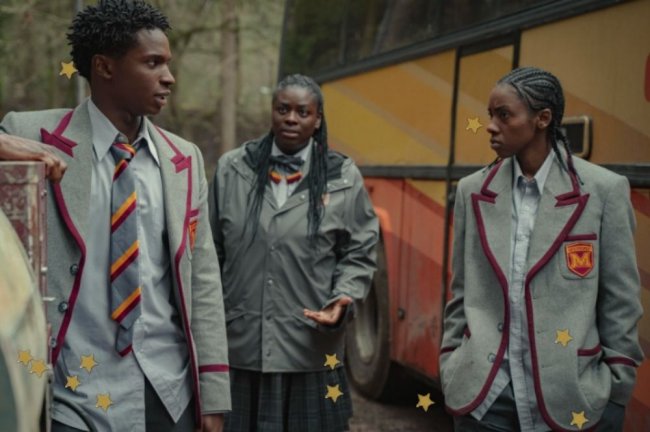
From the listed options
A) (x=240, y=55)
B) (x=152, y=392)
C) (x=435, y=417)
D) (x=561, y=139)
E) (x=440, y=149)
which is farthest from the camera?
(x=240, y=55)

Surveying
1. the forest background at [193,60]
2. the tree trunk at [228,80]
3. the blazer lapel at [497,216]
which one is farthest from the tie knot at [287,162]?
the tree trunk at [228,80]

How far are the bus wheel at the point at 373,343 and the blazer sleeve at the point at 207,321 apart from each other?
425 centimetres

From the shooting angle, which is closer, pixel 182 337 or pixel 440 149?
pixel 182 337

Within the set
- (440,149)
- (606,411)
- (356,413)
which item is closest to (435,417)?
(356,413)

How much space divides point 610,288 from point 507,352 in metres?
0.35

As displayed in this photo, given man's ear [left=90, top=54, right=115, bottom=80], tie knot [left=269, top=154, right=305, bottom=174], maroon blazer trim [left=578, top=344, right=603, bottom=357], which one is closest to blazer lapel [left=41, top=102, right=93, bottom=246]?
man's ear [left=90, top=54, right=115, bottom=80]

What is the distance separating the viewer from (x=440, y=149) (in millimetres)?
6562

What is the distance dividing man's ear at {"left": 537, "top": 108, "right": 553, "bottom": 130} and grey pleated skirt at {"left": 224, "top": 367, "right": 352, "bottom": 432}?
164 centimetres

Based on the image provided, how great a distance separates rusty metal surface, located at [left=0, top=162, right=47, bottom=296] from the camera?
6.98ft

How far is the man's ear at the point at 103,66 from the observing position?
121 inches

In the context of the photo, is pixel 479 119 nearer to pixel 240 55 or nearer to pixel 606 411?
pixel 606 411

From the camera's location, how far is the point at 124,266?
115 inches

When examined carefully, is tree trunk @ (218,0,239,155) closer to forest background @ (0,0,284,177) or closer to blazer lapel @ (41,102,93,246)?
forest background @ (0,0,284,177)

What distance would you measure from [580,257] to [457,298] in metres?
0.45
